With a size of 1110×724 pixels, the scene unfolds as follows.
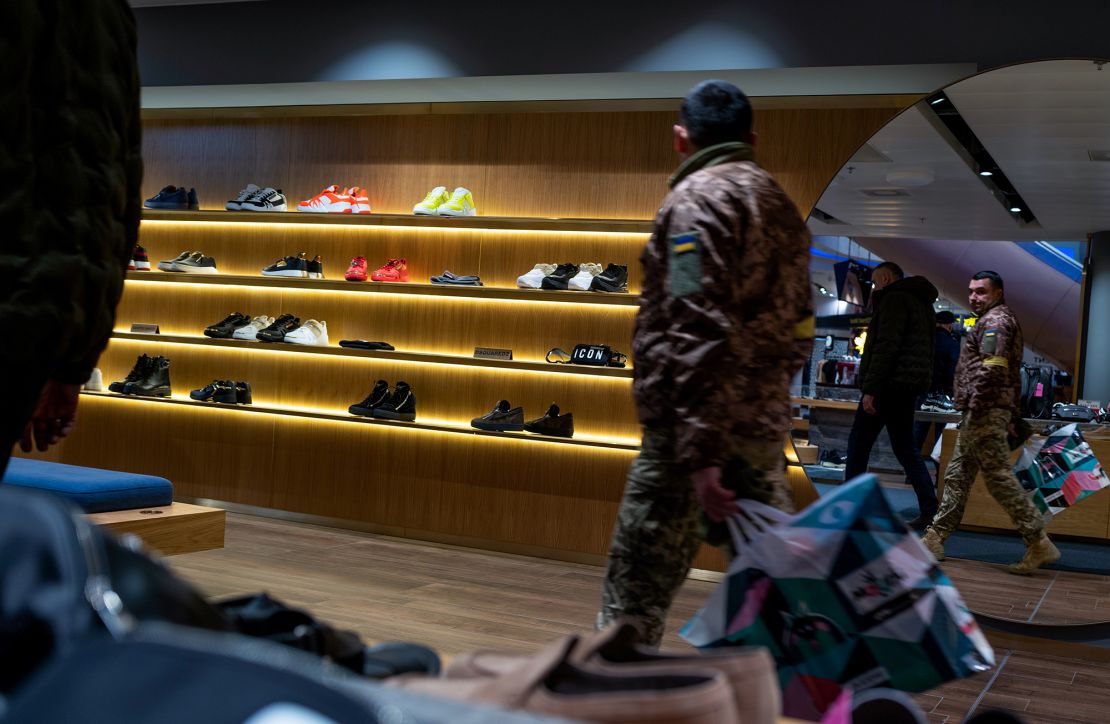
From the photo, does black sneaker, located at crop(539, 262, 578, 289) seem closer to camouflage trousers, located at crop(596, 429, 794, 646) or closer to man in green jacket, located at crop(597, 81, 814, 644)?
man in green jacket, located at crop(597, 81, 814, 644)

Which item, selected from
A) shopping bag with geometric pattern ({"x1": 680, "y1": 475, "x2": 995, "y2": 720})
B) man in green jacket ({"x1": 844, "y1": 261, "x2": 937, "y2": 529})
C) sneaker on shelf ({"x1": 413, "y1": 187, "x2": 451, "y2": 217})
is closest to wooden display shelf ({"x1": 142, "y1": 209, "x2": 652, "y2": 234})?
sneaker on shelf ({"x1": 413, "y1": 187, "x2": 451, "y2": 217})

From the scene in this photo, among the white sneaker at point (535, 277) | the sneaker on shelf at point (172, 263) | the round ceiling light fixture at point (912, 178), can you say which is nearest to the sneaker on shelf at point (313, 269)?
the sneaker on shelf at point (172, 263)

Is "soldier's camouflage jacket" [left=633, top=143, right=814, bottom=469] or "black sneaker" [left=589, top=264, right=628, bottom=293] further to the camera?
"black sneaker" [left=589, top=264, right=628, bottom=293]

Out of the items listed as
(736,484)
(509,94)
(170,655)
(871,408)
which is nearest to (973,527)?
(871,408)

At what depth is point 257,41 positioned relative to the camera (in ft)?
19.2

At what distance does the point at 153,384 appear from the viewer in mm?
6008

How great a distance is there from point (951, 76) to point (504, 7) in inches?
87.3

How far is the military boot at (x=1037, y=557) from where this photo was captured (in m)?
4.21

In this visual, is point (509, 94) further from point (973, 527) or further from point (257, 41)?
point (973, 527)

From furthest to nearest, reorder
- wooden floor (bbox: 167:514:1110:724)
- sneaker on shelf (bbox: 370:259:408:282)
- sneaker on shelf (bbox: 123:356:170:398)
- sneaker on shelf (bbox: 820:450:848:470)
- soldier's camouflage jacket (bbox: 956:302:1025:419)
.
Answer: sneaker on shelf (bbox: 123:356:170:398) < sneaker on shelf (bbox: 370:259:408:282) < sneaker on shelf (bbox: 820:450:848:470) < soldier's camouflage jacket (bbox: 956:302:1025:419) < wooden floor (bbox: 167:514:1110:724)

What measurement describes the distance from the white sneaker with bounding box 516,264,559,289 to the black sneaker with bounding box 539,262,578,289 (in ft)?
0.10

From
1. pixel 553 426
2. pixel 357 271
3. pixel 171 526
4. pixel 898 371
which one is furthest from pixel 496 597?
pixel 357 271

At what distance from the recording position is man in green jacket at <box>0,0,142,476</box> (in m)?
1.42

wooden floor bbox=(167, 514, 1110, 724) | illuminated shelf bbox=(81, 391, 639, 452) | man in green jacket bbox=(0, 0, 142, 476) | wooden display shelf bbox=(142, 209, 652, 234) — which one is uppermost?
wooden display shelf bbox=(142, 209, 652, 234)
